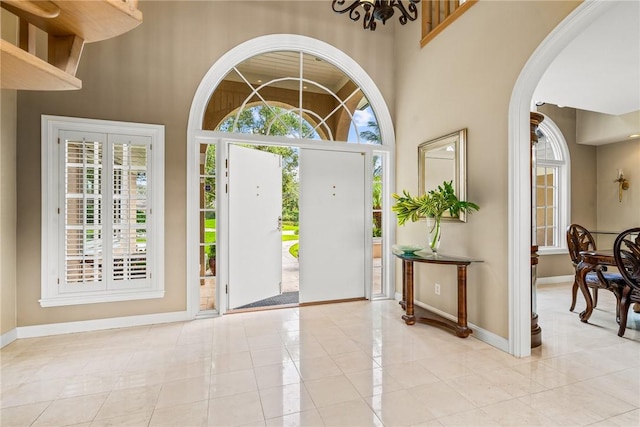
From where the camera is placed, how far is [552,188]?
5598mm

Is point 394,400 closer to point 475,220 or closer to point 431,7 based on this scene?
point 475,220

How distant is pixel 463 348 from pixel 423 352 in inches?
14.9

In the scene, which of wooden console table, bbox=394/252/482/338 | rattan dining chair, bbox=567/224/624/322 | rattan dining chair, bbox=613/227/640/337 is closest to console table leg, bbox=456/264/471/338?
wooden console table, bbox=394/252/482/338

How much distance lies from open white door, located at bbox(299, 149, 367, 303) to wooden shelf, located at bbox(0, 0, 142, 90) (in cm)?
288

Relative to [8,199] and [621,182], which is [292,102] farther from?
[621,182]

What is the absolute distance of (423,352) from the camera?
2.70 metres

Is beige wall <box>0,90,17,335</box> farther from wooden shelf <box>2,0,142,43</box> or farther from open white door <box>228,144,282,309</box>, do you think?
wooden shelf <box>2,0,142,43</box>

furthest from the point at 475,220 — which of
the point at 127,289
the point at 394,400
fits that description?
the point at 127,289

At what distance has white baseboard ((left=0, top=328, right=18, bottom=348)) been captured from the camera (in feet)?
9.23

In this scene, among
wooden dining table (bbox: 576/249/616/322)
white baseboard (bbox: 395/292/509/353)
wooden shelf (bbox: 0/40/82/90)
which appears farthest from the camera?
wooden dining table (bbox: 576/249/616/322)

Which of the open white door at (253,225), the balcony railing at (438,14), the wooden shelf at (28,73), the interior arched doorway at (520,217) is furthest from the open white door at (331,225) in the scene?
the wooden shelf at (28,73)

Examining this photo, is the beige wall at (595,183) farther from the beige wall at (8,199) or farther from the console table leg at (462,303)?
the beige wall at (8,199)

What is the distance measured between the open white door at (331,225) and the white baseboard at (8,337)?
9.24 ft

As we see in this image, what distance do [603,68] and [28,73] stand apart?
15.7ft
